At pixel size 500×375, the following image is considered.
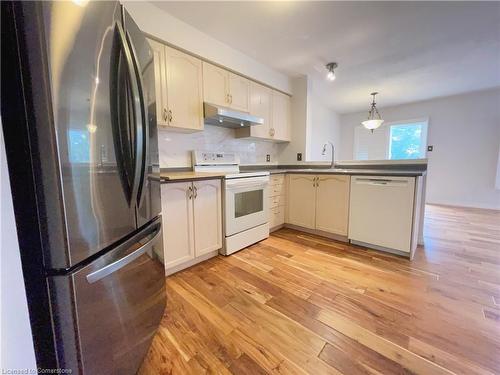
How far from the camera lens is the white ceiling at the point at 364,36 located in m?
1.83

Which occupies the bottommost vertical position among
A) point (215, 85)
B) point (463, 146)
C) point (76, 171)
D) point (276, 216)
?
point (276, 216)

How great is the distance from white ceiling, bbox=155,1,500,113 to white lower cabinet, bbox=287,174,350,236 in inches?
59.7

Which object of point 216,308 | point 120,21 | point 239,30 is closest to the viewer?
point 120,21

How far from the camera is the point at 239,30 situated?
2137 mm

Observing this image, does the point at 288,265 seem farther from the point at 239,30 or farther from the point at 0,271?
the point at 239,30

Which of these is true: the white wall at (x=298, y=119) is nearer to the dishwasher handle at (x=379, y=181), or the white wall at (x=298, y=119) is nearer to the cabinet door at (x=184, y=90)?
the dishwasher handle at (x=379, y=181)

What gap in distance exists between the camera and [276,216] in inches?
116

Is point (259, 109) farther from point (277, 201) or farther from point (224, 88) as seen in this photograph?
point (277, 201)

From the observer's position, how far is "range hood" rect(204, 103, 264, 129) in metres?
2.15

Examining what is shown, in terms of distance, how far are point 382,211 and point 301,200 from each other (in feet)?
3.18

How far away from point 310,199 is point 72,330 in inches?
100

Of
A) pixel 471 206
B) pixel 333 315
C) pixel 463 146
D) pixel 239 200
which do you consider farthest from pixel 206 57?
pixel 471 206

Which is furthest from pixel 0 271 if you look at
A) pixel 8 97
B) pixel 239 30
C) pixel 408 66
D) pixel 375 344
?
pixel 408 66

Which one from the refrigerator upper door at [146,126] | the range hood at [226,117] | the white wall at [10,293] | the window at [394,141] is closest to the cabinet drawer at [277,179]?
the range hood at [226,117]
